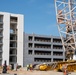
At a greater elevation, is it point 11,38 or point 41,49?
point 11,38

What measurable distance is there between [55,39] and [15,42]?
58.2 feet

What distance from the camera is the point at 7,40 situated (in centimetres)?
9156

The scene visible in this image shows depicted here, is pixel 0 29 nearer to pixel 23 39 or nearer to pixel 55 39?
pixel 23 39

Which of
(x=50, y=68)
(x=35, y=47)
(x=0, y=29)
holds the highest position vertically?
(x=0, y=29)

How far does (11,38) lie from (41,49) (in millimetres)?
12447

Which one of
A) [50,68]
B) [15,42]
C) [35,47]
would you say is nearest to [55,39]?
[35,47]

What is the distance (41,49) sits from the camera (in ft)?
325

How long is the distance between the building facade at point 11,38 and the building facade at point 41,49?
9.20 ft

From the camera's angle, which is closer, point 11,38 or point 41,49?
point 11,38

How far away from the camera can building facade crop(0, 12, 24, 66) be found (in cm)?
9050

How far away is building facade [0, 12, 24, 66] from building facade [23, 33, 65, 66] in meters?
2.80

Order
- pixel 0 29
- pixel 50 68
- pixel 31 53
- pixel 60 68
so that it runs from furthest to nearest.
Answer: pixel 31 53 < pixel 0 29 < pixel 50 68 < pixel 60 68

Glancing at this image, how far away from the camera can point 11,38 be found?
3757 inches

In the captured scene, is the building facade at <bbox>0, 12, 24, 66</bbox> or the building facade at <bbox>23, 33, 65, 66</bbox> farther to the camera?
the building facade at <bbox>23, 33, 65, 66</bbox>
